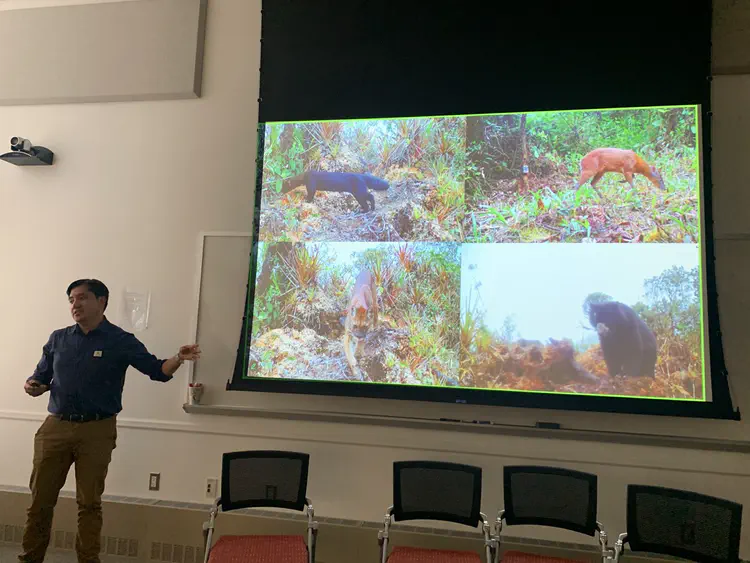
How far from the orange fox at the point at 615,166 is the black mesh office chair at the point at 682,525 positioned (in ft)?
5.29

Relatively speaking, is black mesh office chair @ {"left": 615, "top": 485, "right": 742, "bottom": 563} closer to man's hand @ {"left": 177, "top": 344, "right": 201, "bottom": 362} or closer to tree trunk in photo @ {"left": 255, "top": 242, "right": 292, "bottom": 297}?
tree trunk in photo @ {"left": 255, "top": 242, "right": 292, "bottom": 297}

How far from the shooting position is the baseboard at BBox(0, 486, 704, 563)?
9.32ft

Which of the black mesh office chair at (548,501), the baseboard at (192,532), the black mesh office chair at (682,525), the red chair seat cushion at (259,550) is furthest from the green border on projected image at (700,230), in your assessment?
the red chair seat cushion at (259,550)

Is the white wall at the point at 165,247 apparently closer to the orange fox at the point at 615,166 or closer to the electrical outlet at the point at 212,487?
the electrical outlet at the point at 212,487

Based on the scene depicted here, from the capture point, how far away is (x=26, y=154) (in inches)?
136

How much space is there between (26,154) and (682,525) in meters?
4.44

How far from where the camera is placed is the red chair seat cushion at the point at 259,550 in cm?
233

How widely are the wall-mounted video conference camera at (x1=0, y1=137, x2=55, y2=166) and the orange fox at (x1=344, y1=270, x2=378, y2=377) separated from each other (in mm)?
2474

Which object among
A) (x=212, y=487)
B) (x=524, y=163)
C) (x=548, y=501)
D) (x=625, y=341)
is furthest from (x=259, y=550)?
(x=524, y=163)

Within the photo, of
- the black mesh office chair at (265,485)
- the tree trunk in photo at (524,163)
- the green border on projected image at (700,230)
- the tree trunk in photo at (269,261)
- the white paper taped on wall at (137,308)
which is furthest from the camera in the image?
the white paper taped on wall at (137,308)

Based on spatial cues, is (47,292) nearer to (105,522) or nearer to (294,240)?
(105,522)

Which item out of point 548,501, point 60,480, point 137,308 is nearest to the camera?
point 548,501

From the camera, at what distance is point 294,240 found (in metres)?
3.14

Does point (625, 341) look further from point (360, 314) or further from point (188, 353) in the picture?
point (188, 353)
